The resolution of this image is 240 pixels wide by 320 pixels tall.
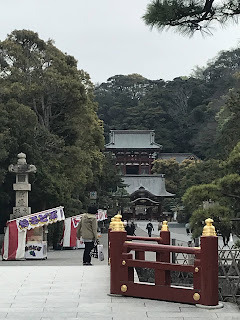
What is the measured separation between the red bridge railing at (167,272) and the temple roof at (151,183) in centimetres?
5741

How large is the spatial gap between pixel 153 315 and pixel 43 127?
83.5 feet

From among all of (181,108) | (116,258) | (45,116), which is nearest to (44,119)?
(45,116)

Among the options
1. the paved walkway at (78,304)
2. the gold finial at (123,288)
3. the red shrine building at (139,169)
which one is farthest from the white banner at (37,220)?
the red shrine building at (139,169)

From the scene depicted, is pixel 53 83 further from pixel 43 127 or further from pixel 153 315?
pixel 153 315

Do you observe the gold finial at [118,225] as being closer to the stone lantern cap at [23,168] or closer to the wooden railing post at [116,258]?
the wooden railing post at [116,258]

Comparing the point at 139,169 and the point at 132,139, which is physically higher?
the point at 132,139

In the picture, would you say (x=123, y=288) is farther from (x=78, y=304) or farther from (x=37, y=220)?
(x=37, y=220)

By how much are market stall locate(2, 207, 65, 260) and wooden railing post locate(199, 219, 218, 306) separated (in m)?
12.9

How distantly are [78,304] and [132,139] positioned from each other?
2699 inches

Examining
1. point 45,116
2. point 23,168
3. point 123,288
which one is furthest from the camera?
point 45,116

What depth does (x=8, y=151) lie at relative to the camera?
86.2 feet

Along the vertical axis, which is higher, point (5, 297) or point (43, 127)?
point (43, 127)

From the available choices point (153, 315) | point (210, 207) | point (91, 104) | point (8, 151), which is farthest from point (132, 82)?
point (153, 315)

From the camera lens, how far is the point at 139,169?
74.6 metres
